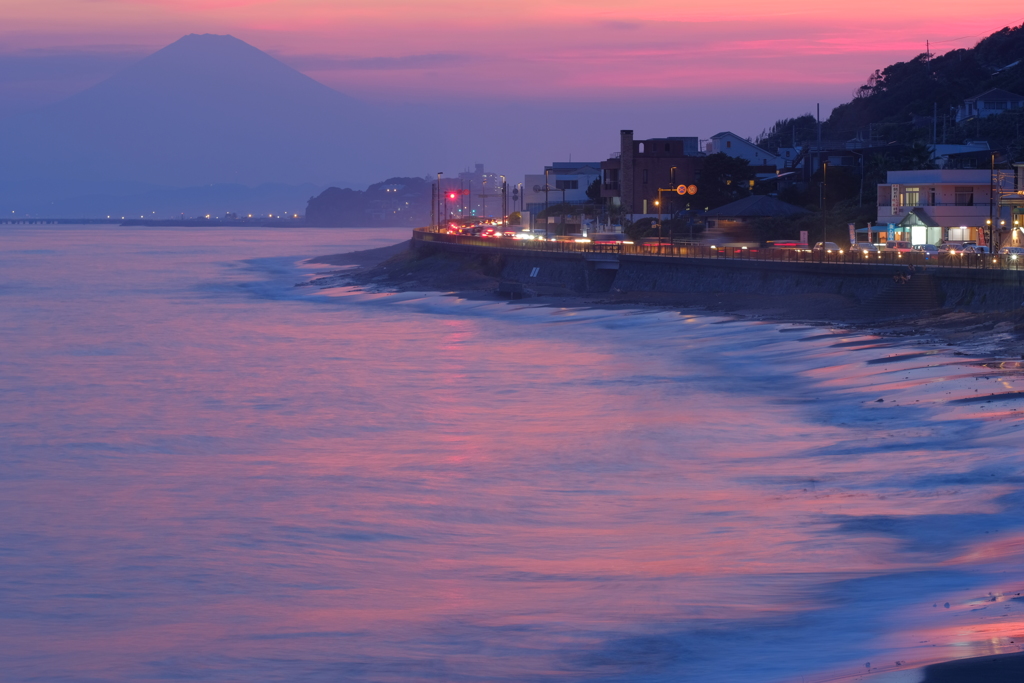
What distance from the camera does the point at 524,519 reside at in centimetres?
1881

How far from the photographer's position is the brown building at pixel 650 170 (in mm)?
88062

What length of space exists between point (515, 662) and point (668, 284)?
4425 centimetres

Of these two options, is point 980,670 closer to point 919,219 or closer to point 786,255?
point 786,255

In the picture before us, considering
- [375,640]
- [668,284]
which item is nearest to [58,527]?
[375,640]

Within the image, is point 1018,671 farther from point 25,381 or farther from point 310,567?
point 25,381

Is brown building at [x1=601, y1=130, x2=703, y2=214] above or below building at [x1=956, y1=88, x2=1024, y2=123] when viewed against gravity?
below

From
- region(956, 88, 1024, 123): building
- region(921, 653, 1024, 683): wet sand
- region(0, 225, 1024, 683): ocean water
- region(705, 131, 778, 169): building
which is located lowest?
region(0, 225, 1024, 683): ocean water

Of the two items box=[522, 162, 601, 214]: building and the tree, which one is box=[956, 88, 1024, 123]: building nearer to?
the tree

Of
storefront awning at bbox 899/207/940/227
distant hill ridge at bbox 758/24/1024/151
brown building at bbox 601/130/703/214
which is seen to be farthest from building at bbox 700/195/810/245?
distant hill ridge at bbox 758/24/1024/151

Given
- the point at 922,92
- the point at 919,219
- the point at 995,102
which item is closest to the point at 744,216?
the point at 919,219

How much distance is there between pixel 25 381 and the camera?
3769 cm

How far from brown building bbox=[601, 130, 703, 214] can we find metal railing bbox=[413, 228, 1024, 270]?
16413 mm

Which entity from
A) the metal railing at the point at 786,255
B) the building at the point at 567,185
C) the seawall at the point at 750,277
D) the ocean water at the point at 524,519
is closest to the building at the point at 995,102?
the building at the point at 567,185

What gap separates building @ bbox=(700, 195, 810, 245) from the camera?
69.3m
